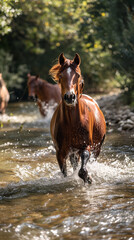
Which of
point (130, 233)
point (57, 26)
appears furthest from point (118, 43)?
point (130, 233)

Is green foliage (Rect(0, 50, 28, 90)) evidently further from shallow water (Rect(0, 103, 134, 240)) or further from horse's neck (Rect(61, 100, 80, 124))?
horse's neck (Rect(61, 100, 80, 124))

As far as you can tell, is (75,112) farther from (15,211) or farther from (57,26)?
(57,26)

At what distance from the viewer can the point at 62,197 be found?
5.07 metres

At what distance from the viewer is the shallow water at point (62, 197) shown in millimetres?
3912

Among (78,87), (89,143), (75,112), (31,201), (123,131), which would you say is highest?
(78,87)

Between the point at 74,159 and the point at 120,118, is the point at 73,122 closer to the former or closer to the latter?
the point at 74,159

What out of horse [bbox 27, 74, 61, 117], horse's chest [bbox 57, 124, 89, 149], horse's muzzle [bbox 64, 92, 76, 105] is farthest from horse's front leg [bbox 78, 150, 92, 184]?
horse [bbox 27, 74, 61, 117]

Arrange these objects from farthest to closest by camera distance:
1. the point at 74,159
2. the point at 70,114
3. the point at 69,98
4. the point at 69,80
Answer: the point at 74,159, the point at 70,114, the point at 69,80, the point at 69,98

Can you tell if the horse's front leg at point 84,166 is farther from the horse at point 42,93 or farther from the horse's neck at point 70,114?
the horse at point 42,93

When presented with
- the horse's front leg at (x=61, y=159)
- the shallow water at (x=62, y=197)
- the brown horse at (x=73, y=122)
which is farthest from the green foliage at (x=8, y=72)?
the brown horse at (x=73, y=122)

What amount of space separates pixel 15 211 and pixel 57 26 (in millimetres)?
Answer: 18239

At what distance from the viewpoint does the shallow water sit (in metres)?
3.91

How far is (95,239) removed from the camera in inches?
145

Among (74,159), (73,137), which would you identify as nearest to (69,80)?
(73,137)
